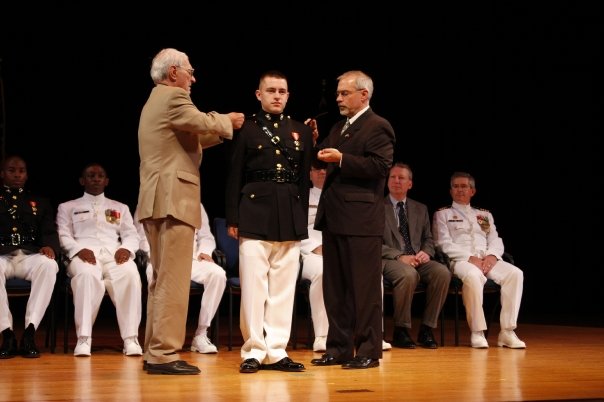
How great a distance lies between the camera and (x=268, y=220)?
496 centimetres

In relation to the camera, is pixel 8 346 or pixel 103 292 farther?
pixel 103 292

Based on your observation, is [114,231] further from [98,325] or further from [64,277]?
[98,325]

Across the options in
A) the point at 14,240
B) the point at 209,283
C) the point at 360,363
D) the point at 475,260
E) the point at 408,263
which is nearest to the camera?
the point at 360,363

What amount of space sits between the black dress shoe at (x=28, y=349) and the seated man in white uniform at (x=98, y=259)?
0.83ft

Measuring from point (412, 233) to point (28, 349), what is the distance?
9.60 feet

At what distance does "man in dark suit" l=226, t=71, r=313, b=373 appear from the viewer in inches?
195

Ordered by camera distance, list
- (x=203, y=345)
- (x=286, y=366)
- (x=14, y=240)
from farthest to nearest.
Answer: (x=14, y=240)
(x=203, y=345)
(x=286, y=366)

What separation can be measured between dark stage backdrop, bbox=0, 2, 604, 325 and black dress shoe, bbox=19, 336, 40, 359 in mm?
2403

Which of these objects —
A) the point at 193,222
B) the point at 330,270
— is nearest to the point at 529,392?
the point at 330,270

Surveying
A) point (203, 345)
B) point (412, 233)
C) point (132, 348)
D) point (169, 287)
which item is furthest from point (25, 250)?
point (412, 233)

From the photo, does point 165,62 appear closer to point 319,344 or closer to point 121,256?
point 121,256

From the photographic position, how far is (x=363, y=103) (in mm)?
5344

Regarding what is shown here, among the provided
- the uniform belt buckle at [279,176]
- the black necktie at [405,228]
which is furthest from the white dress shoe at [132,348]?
the black necktie at [405,228]

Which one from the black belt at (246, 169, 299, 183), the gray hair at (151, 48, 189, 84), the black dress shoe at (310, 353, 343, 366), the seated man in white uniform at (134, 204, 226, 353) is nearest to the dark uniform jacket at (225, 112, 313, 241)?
the black belt at (246, 169, 299, 183)
